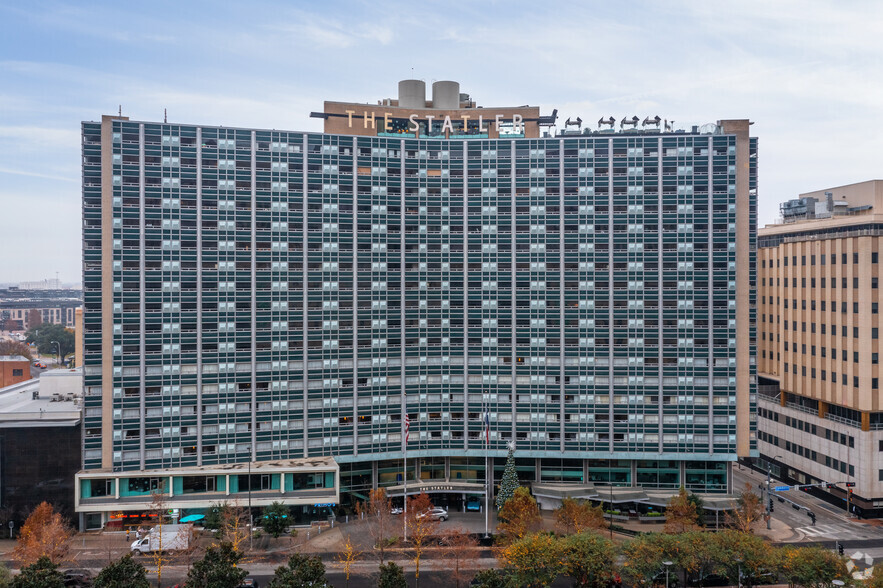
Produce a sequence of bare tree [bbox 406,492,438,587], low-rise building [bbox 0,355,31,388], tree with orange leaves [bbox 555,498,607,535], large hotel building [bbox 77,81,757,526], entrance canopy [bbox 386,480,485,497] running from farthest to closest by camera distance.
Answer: low-rise building [bbox 0,355,31,388] → entrance canopy [bbox 386,480,485,497] → large hotel building [bbox 77,81,757,526] → tree with orange leaves [bbox 555,498,607,535] → bare tree [bbox 406,492,438,587]

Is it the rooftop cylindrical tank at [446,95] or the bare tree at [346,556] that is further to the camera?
the rooftop cylindrical tank at [446,95]

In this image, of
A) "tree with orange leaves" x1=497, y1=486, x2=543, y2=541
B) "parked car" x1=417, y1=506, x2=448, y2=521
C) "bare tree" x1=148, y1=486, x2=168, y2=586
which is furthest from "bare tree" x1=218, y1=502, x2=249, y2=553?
"tree with orange leaves" x1=497, y1=486, x2=543, y2=541

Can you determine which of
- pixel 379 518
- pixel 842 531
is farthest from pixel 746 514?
pixel 379 518

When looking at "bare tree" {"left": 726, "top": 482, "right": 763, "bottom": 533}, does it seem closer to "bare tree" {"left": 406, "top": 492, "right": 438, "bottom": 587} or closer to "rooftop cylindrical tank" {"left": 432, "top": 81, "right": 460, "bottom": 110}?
"bare tree" {"left": 406, "top": 492, "right": 438, "bottom": 587}

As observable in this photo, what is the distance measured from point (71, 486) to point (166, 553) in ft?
76.2

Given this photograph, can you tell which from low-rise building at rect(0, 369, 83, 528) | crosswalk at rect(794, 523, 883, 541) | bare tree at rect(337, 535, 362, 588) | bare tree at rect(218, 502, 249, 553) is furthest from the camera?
crosswalk at rect(794, 523, 883, 541)

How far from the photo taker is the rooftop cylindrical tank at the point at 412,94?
391 feet

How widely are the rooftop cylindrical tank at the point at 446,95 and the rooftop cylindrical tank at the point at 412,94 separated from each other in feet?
9.69

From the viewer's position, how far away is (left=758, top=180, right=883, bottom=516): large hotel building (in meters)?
99.4

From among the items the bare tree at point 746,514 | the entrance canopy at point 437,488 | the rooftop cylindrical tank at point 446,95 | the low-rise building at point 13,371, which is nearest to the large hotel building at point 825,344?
the bare tree at point 746,514

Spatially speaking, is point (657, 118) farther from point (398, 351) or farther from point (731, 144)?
point (398, 351)

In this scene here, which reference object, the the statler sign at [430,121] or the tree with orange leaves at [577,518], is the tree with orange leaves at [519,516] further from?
the the statler sign at [430,121]

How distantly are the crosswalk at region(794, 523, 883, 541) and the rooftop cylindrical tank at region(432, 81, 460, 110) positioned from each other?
93.3m

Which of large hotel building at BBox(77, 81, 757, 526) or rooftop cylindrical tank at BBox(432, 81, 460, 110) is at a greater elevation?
rooftop cylindrical tank at BBox(432, 81, 460, 110)
